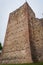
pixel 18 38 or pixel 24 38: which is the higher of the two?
pixel 24 38

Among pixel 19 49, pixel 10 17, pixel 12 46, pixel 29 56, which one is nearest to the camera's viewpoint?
pixel 29 56

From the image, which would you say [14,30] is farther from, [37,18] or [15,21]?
[37,18]

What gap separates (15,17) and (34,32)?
5.58ft

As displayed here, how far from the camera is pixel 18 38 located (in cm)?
1235

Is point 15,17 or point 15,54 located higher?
point 15,17

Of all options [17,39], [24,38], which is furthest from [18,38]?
[24,38]

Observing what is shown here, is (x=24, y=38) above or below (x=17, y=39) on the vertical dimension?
above

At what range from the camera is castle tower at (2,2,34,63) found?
1145cm

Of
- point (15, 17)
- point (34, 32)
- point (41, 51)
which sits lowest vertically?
point (41, 51)

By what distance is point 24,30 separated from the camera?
1197cm

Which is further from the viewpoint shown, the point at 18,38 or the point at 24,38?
the point at 18,38

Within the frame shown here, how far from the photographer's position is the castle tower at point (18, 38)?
451 inches

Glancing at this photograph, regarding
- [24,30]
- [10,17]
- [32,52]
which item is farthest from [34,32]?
[10,17]

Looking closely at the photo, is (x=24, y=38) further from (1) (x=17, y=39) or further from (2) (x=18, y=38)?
(1) (x=17, y=39)
